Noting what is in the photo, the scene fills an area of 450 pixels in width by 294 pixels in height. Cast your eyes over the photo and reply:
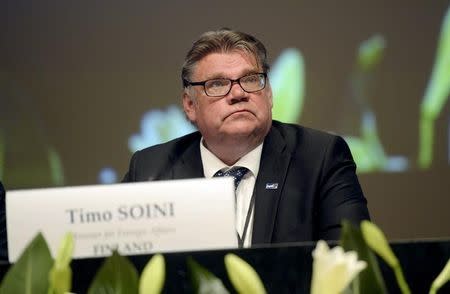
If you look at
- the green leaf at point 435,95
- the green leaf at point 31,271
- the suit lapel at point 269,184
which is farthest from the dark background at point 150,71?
the green leaf at point 31,271

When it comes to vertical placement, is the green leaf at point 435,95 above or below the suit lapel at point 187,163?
above

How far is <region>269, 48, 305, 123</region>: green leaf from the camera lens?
3.41 metres

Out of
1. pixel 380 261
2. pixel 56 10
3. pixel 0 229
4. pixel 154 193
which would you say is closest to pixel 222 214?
pixel 154 193

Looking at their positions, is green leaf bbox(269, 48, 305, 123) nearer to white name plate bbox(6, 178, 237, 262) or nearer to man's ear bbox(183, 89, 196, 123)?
man's ear bbox(183, 89, 196, 123)

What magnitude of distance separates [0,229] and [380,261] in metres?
1.46

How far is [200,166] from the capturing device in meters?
2.35

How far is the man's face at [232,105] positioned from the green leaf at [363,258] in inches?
58.8

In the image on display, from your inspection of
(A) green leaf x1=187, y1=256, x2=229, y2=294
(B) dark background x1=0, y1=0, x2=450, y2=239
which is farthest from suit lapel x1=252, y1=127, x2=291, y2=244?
(A) green leaf x1=187, y1=256, x2=229, y2=294

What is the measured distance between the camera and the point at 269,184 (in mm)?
2166

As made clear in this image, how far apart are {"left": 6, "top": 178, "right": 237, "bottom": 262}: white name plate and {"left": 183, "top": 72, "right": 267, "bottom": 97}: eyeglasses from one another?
46.6 inches

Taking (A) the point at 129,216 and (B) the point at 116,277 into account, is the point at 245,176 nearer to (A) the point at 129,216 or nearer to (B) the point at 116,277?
(A) the point at 129,216

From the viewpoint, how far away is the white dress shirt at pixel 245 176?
2132 millimetres

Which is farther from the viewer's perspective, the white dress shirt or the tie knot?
the tie knot

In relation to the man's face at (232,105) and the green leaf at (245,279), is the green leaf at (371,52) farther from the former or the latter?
the green leaf at (245,279)
